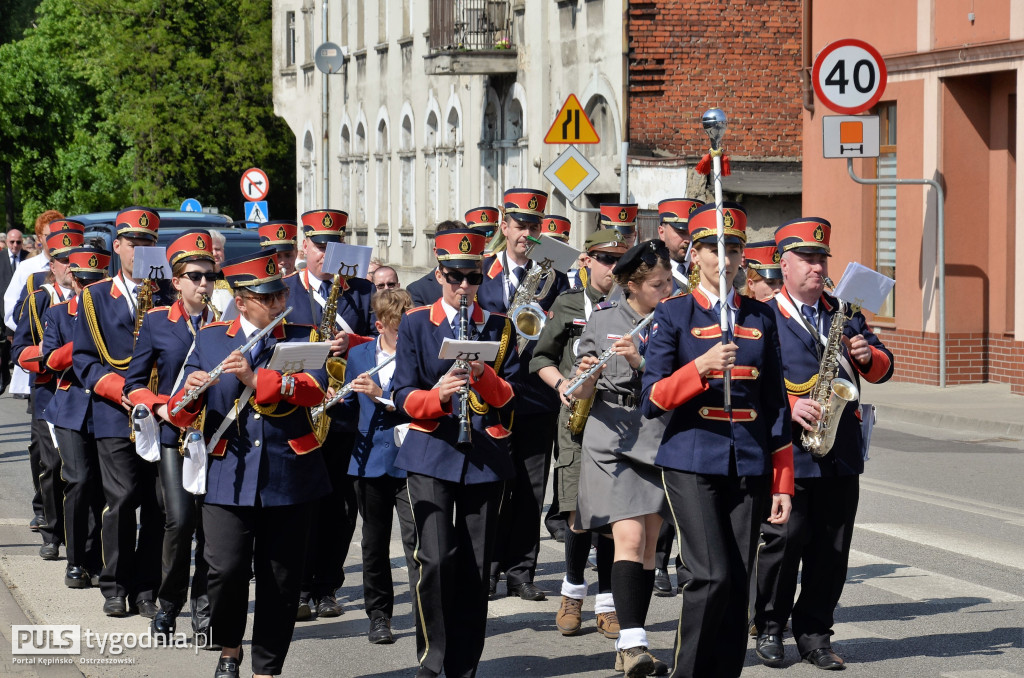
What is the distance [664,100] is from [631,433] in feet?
66.4

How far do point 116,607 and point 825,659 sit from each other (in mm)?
3820

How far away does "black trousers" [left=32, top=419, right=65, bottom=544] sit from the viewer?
10828mm

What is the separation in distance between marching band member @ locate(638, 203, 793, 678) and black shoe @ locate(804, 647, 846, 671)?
1.16 m

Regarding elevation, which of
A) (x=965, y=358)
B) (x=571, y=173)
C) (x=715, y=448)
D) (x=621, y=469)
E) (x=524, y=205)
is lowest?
(x=965, y=358)

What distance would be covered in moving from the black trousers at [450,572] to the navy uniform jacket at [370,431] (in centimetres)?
117

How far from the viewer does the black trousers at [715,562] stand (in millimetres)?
6609

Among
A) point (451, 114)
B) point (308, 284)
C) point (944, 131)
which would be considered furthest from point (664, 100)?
point (308, 284)

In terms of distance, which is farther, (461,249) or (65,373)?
(65,373)

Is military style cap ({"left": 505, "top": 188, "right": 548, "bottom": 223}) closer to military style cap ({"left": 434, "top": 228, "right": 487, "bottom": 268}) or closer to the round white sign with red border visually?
military style cap ({"left": 434, "top": 228, "right": 487, "bottom": 268})

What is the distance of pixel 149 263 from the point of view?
891cm

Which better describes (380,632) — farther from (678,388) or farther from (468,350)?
(678,388)

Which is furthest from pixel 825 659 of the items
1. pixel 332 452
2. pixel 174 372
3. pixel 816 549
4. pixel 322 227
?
pixel 322 227

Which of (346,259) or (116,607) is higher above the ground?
(346,259)

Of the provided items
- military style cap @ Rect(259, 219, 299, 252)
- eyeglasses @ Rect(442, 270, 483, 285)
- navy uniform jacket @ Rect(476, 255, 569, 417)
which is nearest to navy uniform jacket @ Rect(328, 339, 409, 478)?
navy uniform jacket @ Rect(476, 255, 569, 417)
